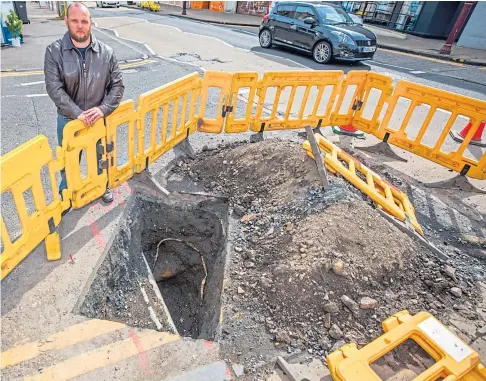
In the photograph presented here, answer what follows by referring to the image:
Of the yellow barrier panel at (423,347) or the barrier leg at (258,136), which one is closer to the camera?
the yellow barrier panel at (423,347)

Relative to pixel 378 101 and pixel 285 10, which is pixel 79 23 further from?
pixel 285 10

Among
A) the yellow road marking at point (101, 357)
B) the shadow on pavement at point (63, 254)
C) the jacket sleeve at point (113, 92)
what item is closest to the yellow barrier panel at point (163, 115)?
the jacket sleeve at point (113, 92)

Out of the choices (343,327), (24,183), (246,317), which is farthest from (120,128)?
(343,327)

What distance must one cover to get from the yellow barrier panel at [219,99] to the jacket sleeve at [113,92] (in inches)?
75.1

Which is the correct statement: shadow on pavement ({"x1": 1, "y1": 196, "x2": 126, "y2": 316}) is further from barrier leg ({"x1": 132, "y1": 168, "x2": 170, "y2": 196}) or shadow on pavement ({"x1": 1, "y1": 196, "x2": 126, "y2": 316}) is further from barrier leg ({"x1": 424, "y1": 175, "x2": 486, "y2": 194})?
barrier leg ({"x1": 424, "y1": 175, "x2": 486, "y2": 194})

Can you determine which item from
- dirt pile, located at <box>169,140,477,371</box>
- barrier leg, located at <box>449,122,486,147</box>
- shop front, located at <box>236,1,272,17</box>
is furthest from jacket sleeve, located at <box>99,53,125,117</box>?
shop front, located at <box>236,1,272,17</box>

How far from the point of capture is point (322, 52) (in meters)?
12.7

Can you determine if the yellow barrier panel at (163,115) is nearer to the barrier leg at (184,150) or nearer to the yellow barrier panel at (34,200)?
the barrier leg at (184,150)

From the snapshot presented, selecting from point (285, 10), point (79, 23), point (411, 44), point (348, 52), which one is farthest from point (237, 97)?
point (411, 44)

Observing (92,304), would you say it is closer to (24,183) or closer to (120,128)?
(24,183)

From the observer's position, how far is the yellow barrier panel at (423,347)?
2.52 meters

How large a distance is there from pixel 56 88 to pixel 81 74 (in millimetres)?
277

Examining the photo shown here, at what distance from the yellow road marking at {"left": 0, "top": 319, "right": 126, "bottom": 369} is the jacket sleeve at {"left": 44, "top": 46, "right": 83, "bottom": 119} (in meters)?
2.00

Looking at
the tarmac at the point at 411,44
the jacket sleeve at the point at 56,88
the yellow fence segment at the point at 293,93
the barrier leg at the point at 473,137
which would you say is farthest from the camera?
the tarmac at the point at 411,44
